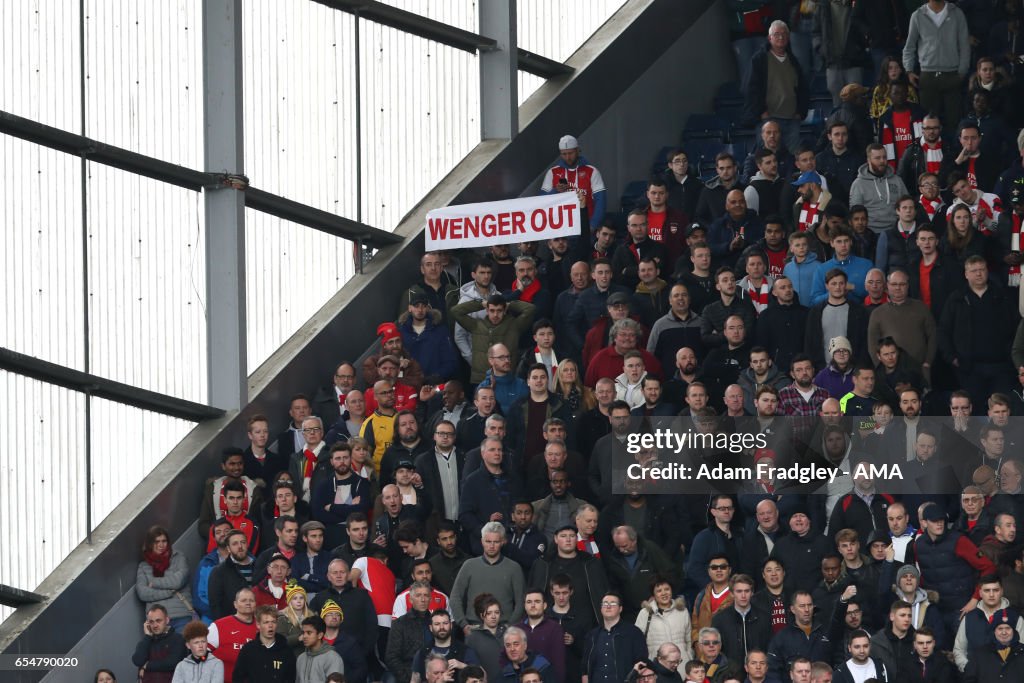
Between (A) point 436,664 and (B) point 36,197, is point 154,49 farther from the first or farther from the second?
(A) point 436,664

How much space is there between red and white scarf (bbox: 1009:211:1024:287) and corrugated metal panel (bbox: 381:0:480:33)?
6011 mm

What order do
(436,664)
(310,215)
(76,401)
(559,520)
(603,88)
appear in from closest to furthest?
(436,664), (559,520), (76,401), (310,215), (603,88)

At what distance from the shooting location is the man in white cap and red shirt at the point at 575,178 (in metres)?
20.8

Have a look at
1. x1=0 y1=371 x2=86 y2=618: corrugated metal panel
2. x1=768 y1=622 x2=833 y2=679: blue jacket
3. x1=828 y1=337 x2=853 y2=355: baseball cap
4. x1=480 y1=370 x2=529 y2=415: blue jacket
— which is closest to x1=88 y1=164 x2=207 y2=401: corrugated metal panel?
x1=0 y1=371 x2=86 y2=618: corrugated metal panel

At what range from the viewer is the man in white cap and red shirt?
20844mm

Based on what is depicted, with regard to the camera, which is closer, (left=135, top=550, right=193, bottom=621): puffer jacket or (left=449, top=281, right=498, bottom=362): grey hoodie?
(left=135, top=550, right=193, bottom=621): puffer jacket

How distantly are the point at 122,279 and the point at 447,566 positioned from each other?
3.93m

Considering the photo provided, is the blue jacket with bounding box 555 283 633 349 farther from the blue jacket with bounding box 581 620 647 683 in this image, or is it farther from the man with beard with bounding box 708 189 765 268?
the blue jacket with bounding box 581 620 647 683

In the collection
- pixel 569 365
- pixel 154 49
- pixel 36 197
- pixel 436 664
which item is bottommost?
pixel 436 664

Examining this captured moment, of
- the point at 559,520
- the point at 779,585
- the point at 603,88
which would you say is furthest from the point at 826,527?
the point at 603,88

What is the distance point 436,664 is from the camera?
1589 centimetres

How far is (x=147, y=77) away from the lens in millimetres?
19000

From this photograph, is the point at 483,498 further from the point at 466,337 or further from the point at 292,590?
the point at 466,337

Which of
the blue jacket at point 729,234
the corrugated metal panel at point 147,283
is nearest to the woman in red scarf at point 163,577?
the corrugated metal panel at point 147,283
